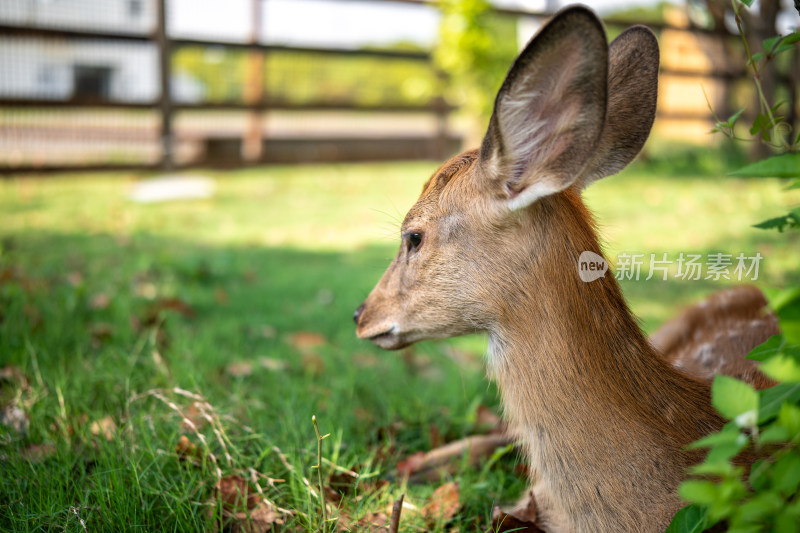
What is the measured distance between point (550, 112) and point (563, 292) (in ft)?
1.37

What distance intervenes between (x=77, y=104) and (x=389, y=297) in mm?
7912

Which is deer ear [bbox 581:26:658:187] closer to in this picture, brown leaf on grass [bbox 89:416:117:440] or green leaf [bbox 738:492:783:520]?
green leaf [bbox 738:492:783:520]

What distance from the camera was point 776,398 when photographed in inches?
45.9

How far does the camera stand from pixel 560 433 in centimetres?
158

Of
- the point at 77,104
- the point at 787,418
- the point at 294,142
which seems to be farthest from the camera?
the point at 294,142

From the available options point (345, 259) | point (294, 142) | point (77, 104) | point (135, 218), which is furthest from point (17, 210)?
point (294, 142)

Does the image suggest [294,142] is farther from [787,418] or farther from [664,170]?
[787,418]

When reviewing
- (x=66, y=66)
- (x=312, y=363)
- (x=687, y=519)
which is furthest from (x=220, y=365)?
(x=66, y=66)

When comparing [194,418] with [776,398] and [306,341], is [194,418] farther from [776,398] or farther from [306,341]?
[776,398]

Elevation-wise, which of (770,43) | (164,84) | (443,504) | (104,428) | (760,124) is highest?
(164,84)

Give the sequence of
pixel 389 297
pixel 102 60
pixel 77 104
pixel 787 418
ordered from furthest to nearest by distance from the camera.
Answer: pixel 102 60
pixel 77 104
pixel 389 297
pixel 787 418

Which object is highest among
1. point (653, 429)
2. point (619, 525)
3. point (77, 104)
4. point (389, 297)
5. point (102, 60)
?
point (102, 60)

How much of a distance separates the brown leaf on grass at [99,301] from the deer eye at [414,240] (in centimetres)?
227

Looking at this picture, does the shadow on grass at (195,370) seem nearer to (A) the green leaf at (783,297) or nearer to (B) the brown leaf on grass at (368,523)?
(B) the brown leaf on grass at (368,523)
